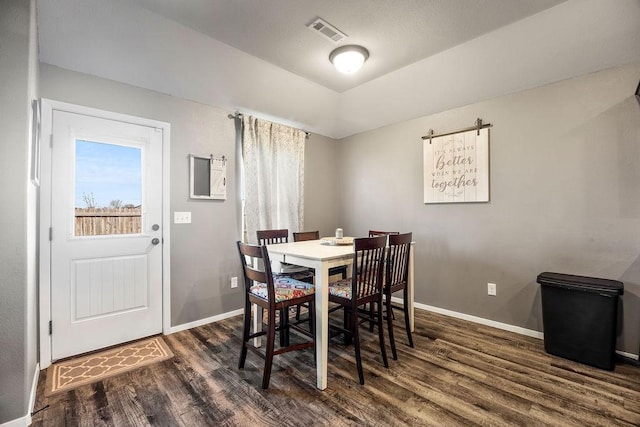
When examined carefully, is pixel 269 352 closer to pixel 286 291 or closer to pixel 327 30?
pixel 286 291

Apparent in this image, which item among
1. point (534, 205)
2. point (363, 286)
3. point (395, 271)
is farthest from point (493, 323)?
point (363, 286)

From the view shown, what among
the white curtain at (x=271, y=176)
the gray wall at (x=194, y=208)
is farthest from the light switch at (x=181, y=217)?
the white curtain at (x=271, y=176)

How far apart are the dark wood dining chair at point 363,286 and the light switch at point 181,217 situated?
168 cm

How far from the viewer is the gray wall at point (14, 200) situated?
154cm

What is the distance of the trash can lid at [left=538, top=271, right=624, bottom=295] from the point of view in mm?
2147

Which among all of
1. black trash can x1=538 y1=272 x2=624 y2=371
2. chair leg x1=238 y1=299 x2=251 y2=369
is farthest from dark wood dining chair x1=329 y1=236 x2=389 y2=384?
black trash can x1=538 y1=272 x2=624 y2=371

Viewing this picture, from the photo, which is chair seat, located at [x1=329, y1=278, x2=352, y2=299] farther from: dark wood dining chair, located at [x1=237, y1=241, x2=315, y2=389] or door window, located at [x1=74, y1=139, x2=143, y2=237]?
door window, located at [x1=74, y1=139, x2=143, y2=237]

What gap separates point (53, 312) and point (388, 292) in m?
2.67

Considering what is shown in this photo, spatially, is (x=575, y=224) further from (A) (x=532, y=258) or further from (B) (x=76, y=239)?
(B) (x=76, y=239)

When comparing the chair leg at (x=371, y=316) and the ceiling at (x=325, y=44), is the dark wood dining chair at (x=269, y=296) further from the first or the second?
the ceiling at (x=325, y=44)

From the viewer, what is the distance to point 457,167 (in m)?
3.25

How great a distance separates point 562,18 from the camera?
7.09 feet

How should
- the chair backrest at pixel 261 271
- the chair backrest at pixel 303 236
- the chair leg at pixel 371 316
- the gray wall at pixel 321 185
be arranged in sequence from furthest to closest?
the gray wall at pixel 321 185, the chair backrest at pixel 303 236, the chair leg at pixel 371 316, the chair backrest at pixel 261 271

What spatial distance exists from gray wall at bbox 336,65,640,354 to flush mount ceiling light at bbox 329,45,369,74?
4.16 ft
